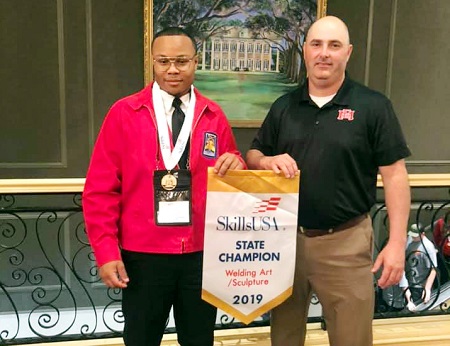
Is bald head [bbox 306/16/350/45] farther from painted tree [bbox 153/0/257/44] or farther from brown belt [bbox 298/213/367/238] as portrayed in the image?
painted tree [bbox 153/0/257/44]

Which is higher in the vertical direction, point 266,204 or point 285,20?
point 285,20

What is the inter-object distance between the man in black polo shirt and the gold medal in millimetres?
346

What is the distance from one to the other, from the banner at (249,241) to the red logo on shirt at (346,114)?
26 centimetres

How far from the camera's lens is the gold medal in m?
1.60

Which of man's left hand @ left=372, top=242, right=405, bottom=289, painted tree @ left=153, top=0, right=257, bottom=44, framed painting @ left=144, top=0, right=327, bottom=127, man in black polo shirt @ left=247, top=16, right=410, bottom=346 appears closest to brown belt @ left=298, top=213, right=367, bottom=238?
man in black polo shirt @ left=247, top=16, right=410, bottom=346

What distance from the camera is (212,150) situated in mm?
1685

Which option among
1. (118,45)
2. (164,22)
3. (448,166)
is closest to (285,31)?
(164,22)

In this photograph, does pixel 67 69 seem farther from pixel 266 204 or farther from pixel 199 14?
pixel 266 204

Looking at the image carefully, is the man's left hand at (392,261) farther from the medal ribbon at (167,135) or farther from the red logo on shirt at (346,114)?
the medal ribbon at (167,135)

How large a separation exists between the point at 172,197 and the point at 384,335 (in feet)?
6.20

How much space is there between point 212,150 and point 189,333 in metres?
0.66

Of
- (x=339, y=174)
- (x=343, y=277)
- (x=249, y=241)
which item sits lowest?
(x=343, y=277)

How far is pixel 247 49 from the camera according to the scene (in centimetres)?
391

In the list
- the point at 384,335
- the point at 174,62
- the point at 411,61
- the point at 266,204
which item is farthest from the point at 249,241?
the point at 411,61
